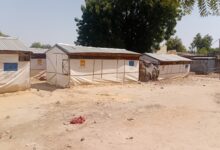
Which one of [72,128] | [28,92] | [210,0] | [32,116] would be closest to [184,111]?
[72,128]

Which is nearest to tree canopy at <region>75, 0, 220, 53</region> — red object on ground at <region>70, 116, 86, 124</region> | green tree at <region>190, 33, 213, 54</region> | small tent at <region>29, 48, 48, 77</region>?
small tent at <region>29, 48, 48, 77</region>

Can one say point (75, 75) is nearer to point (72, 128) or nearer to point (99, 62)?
point (99, 62)

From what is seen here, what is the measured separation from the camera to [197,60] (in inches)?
1554

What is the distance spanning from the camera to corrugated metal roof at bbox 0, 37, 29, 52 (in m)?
17.0

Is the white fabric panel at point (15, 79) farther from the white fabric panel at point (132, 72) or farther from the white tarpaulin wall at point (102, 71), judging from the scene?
the white fabric panel at point (132, 72)

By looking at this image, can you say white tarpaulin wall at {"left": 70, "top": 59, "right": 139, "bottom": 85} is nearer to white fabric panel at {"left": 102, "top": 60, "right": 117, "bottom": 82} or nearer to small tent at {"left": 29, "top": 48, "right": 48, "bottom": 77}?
white fabric panel at {"left": 102, "top": 60, "right": 117, "bottom": 82}

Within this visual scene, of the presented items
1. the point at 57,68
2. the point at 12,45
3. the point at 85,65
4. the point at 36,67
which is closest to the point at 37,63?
the point at 36,67

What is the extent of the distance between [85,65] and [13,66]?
534cm

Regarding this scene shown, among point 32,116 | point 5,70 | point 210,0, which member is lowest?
point 32,116

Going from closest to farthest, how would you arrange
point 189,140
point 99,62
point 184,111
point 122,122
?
point 189,140
point 122,122
point 184,111
point 99,62

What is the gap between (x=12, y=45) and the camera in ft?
58.3

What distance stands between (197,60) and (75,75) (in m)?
23.6

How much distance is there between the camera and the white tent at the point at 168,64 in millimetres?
28055

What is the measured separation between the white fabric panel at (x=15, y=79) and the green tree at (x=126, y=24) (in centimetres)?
1645
